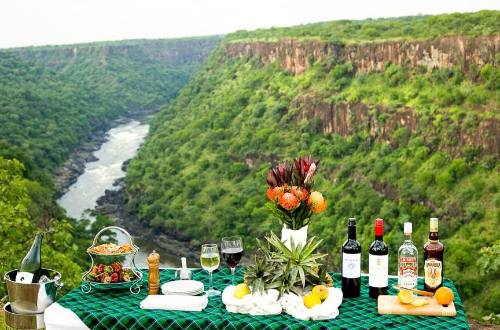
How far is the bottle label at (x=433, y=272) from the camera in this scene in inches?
223

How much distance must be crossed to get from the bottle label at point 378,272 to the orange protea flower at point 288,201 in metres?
0.74

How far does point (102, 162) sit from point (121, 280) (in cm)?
7479

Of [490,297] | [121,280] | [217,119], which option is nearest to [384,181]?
[490,297]

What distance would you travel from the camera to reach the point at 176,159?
71.2 m

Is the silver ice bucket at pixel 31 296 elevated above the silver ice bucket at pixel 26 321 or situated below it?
above

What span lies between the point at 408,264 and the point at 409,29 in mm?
50619

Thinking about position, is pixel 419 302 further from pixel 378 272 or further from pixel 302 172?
pixel 302 172

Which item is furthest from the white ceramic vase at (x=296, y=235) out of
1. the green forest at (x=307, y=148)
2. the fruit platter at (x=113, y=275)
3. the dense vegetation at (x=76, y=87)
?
the dense vegetation at (x=76, y=87)

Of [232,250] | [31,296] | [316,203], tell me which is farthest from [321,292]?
[31,296]

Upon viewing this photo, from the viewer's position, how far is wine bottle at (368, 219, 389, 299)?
5629 millimetres

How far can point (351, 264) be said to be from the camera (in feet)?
18.8

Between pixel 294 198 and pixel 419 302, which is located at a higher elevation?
pixel 294 198

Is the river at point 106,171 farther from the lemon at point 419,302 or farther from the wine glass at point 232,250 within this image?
the lemon at point 419,302

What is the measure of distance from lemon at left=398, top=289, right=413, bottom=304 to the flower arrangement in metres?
0.89
